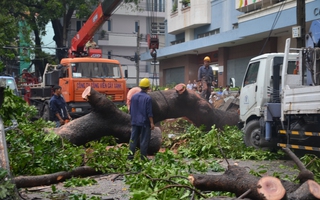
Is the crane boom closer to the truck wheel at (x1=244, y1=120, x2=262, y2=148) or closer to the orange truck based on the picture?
the orange truck

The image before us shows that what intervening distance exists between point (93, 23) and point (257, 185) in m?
14.4

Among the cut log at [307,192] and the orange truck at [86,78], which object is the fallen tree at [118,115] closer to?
the orange truck at [86,78]

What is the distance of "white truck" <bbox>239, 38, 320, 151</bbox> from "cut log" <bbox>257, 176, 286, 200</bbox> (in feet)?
16.2

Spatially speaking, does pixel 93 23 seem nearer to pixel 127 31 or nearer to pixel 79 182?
pixel 79 182

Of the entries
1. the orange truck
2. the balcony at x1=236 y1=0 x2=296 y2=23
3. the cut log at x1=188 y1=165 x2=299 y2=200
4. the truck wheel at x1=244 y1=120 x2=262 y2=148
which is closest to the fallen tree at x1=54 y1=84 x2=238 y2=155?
the truck wheel at x1=244 y1=120 x2=262 y2=148

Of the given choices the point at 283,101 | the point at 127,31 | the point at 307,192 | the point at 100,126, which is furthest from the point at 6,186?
the point at 127,31

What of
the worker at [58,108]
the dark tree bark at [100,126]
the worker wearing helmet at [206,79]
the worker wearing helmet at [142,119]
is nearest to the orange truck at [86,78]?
the worker at [58,108]

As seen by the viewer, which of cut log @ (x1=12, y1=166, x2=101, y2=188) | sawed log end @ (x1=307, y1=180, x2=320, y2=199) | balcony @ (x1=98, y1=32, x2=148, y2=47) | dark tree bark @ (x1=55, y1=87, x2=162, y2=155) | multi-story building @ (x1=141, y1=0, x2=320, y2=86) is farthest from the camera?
balcony @ (x1=98, y1=32, x2=148, y2=47)

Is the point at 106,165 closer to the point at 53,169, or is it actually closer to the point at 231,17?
the point at 53,169

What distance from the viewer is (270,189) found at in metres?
4.70

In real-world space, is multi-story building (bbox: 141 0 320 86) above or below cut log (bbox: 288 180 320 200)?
above

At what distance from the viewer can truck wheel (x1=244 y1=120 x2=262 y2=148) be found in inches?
460

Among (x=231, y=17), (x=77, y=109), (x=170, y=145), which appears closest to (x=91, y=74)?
(x=77, y=109)

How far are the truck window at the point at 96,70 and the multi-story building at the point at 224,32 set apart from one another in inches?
213
